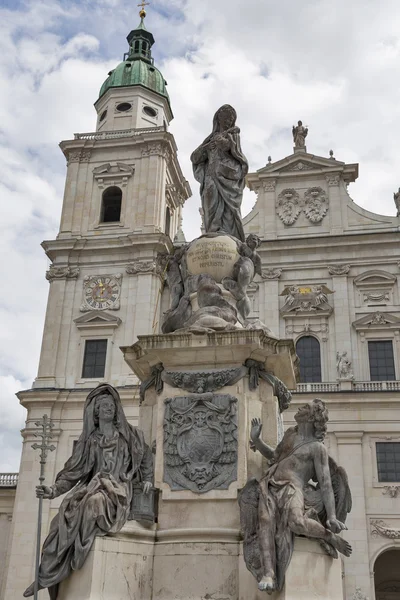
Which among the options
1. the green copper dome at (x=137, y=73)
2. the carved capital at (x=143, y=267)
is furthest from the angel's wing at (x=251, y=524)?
the green copper dome at (x=137, y=73)

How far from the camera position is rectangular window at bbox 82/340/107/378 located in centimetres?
2855

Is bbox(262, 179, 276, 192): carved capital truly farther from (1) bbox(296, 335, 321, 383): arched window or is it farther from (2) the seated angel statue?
(2) the seated angel statue

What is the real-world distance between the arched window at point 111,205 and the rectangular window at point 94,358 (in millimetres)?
6188

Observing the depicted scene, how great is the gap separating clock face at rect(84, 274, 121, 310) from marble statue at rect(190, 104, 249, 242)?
67.4 ft

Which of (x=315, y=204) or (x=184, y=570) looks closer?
(x=184, y=570)

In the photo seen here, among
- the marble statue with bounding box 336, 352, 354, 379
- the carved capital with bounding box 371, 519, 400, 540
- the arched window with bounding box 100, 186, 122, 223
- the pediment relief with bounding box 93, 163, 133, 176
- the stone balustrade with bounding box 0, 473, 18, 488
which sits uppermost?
the pediment relief with bounding box 93, 163, 133, 176

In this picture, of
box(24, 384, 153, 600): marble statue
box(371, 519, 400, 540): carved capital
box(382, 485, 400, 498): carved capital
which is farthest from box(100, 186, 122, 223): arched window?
box(24, 384, 153, 600): marble statue

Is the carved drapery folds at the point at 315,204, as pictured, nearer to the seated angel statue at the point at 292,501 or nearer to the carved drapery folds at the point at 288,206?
the carved drapery folds at the point at 288,206

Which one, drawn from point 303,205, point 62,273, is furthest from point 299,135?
point 62,273

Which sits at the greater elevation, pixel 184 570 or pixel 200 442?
pixel 200 442

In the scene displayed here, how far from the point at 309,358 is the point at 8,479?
13306 millimetres

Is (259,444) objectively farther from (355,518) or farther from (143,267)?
(143,267)

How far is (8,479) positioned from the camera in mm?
29547

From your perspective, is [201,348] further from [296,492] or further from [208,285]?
[296,492]
